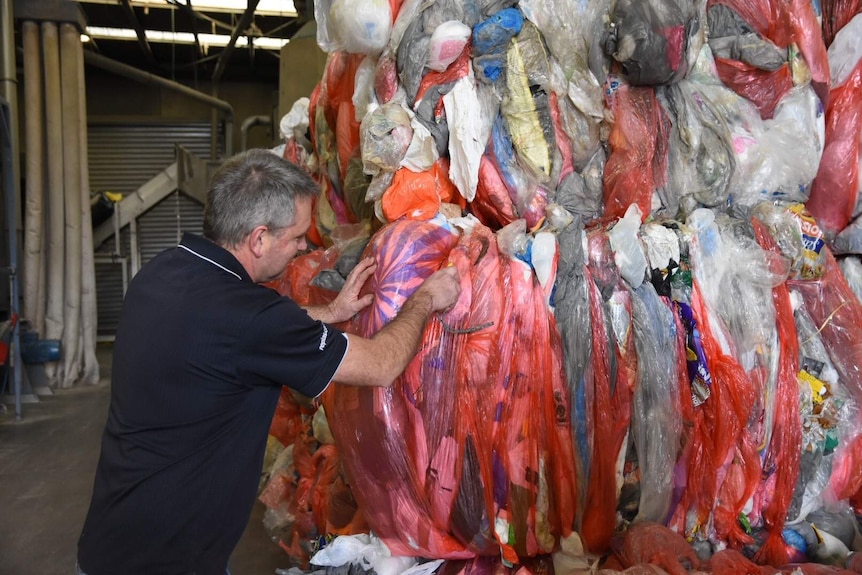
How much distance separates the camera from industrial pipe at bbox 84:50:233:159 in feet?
24.6

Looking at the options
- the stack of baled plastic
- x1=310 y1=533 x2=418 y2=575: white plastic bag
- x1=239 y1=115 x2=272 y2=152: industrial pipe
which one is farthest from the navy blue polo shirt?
x1=239 y1=115 x2=272 y2=152: industrial pipe

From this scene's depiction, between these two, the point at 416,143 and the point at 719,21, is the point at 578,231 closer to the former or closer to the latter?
the point at 416,143

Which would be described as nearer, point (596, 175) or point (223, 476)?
point (223, 476)

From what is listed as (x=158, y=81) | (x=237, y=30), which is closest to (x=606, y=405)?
(x=237, y=30)

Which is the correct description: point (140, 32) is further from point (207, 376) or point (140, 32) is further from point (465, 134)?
point (207, 376)

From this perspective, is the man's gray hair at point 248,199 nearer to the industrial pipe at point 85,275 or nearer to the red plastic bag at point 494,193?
the red plastic bag at point 494,193

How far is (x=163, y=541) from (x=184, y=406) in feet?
0.86

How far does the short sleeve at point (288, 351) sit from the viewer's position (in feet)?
3.69

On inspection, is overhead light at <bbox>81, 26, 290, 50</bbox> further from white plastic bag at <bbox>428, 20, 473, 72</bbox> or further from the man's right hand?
the man's right hand

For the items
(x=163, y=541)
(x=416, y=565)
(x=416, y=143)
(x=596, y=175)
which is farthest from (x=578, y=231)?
(x=163, y=541)

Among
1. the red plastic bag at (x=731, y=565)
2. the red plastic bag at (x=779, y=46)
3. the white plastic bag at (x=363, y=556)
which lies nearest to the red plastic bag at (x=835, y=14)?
the red plastic bag at (x=779, y=46)

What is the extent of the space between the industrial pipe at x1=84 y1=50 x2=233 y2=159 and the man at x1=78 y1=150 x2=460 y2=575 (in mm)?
7502

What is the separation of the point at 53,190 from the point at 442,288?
5.16m

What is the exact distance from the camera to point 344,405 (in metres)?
1.71
